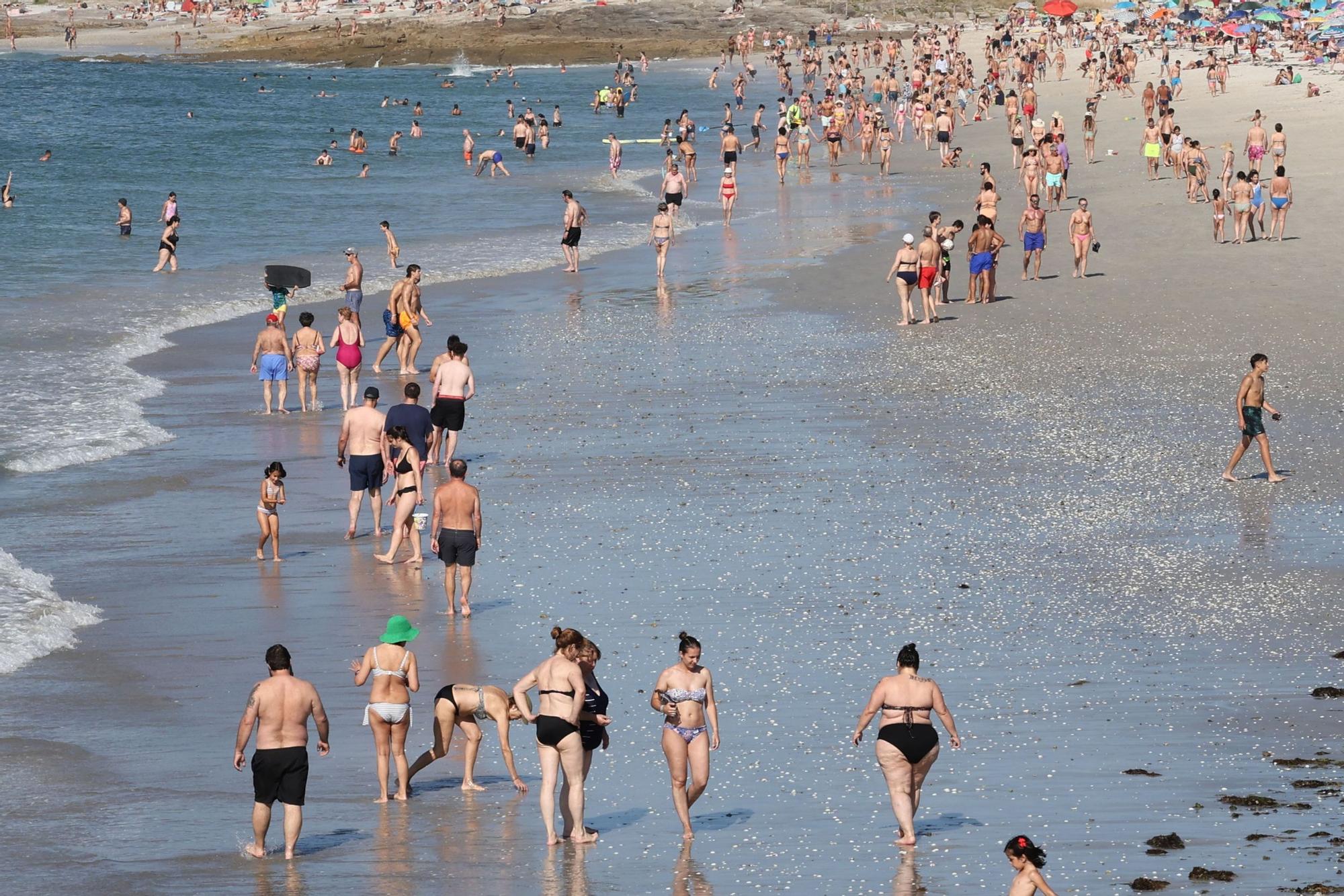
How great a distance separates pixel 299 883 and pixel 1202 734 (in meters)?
5.34

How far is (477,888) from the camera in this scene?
872 cm

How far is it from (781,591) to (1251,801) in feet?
16.1

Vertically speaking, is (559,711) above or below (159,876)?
above

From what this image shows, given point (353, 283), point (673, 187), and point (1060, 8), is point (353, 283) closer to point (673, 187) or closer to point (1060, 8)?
point (673, 187)

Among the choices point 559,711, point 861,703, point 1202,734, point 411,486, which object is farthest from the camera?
point 411,486

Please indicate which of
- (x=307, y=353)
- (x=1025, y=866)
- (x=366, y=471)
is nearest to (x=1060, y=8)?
(x=307, y=353)

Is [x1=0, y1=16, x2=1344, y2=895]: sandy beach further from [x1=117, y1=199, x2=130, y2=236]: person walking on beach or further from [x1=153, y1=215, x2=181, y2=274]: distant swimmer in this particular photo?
[x1=117, y1=199, x2=130, y2=236]: person walking on beach

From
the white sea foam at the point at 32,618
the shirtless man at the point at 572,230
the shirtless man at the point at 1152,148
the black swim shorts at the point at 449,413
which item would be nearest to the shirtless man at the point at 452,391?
the black swim shorts at the point at 449,413

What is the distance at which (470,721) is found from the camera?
10219 mm

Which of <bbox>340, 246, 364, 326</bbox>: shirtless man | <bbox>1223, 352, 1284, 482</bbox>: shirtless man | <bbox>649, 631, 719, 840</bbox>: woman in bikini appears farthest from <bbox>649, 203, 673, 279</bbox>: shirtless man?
<bbox>649, 631, 719, 840</bbox>: woman in bikini

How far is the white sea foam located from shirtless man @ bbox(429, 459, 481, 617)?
9.02ft

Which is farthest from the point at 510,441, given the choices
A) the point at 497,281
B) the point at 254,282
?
the point at 254,282

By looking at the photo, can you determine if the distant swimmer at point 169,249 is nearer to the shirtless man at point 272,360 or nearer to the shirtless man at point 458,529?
the shirtless man at point 272,360

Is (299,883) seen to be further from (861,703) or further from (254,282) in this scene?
(254,282)
